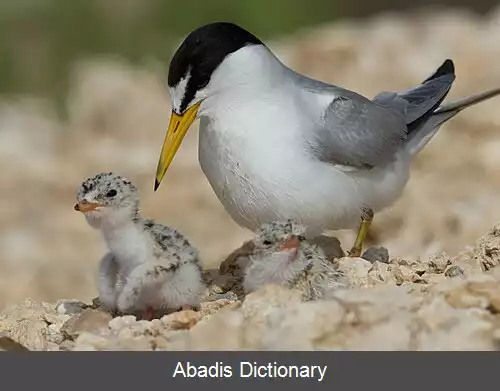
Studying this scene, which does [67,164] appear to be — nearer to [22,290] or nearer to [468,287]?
[22,290]

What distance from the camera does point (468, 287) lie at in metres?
4.58

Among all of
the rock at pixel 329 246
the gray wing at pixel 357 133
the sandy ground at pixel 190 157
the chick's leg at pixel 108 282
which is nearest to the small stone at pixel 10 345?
Answer: the chick's leg at pixel 108 282

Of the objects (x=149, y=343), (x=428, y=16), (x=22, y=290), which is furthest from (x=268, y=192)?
(x=428, y=16)

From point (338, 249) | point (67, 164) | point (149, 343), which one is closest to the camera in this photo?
point (149, 343)

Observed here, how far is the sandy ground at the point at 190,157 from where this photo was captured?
810cm

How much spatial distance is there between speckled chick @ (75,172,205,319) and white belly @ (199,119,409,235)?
1.89 ft

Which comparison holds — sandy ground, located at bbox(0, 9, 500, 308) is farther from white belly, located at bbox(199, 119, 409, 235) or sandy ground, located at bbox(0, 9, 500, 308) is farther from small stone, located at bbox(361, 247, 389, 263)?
white belly, located at bbox(199, 119, 409, 235)

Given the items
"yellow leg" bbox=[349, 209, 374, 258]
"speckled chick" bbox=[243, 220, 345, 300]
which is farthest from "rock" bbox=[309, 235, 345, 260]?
"speckled chick" bbox=[243, 220, 345, 300]

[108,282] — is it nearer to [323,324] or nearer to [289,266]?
[289,266]

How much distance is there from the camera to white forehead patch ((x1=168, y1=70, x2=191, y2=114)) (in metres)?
5.76

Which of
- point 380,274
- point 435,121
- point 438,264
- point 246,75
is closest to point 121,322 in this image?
point 380,274

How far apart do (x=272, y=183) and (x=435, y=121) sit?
170cm

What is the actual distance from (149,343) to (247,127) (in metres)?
1.50

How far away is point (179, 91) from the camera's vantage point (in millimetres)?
5773
